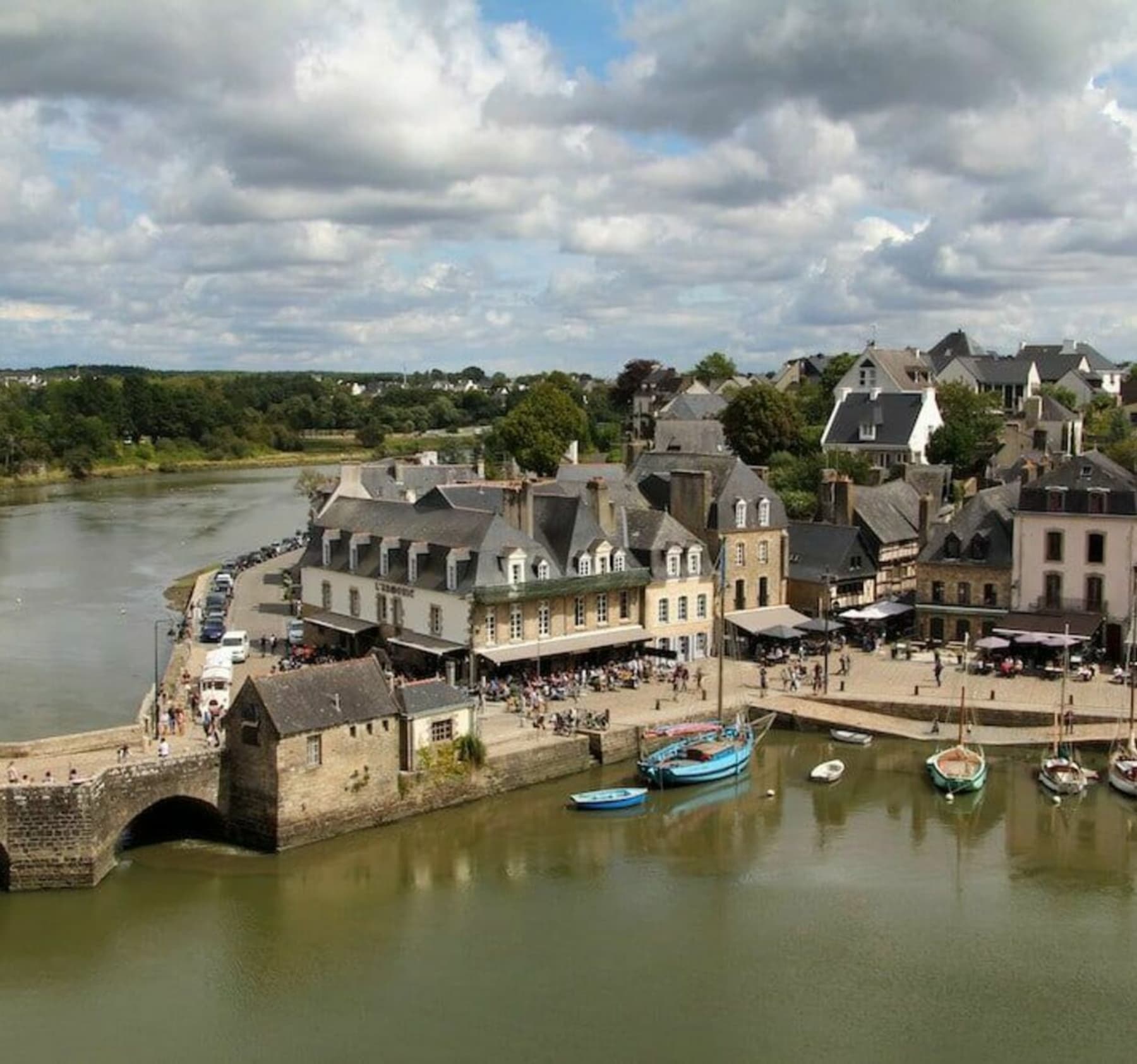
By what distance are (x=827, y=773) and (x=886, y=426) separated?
117 ft

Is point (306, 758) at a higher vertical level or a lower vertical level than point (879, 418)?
lower

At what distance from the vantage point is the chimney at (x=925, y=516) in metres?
49.5

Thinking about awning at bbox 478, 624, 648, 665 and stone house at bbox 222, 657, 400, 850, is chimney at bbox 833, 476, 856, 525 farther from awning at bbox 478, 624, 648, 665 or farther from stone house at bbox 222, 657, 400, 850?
stone house at bbox 222, 657, 400, 850

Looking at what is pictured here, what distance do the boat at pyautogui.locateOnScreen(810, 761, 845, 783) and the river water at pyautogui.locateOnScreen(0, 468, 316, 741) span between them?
18.9 metres

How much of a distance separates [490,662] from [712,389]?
231 feet

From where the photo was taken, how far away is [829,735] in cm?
3688

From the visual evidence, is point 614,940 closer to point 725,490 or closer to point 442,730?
point 442,730

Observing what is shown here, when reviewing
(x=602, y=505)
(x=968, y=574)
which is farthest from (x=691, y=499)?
(x=968, y=574)

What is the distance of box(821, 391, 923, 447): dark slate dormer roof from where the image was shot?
216 ft

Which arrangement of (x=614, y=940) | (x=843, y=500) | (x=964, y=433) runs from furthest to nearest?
(x=964, y=433) → (x=843, y=500) → (x=614, y=940)

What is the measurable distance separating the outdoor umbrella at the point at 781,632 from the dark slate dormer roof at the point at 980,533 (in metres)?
5.16

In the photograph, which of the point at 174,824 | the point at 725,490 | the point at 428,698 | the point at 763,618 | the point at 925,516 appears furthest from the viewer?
the point at 925,516

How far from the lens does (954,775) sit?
32.9 m

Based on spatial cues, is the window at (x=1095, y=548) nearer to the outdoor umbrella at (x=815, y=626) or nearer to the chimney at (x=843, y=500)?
the outdoor umbrella at (x=815, y=626)
